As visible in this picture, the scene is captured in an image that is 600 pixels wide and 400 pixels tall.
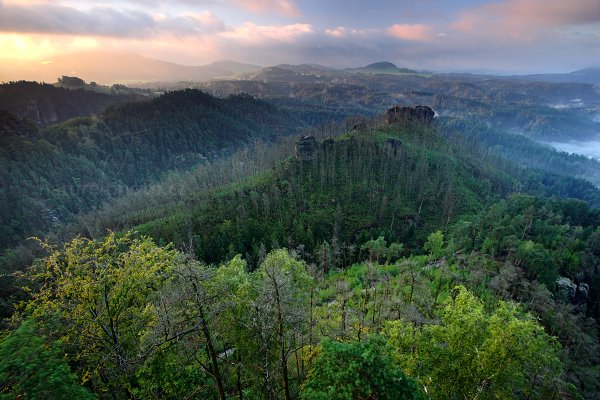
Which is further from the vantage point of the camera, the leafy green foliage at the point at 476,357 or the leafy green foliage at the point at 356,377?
the leafy green foliage at the point at 476,357

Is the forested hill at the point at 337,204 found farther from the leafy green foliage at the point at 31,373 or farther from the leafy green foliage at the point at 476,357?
the leafy green foliage at the point at 31,373

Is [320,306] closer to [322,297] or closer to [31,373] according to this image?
[322,297]

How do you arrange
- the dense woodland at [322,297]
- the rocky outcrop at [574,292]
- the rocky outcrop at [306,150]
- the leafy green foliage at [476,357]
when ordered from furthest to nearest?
1. the rocky outcrop at [306,150]
2. the rocky outcrop at [574,292]
3. the leafy green foliage at [476,357]
4. the dense woodland at [322,297]

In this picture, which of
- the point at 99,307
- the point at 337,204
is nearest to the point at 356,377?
the point at 99,307

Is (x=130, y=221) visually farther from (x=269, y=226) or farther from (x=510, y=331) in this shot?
(x=510, y=331)

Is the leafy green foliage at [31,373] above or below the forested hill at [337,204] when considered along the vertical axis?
above

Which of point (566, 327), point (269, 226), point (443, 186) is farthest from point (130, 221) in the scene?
point (566, 327)

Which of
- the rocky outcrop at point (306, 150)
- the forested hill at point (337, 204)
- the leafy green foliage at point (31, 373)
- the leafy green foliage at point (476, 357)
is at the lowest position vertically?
the forested hill at point (337, 204)

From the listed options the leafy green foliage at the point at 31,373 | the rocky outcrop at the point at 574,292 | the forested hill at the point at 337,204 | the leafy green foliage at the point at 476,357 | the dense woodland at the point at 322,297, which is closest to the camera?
the leafy green foliage at the point at 31,373

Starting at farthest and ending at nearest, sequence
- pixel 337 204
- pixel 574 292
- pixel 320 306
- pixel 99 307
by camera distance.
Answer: pixel 337 204
pixel 574 292
pixel 320 306
pixel 99 307

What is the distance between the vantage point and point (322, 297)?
5766cm

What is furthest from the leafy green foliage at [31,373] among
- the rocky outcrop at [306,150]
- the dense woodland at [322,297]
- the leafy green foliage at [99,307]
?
the rocky outcrop at [306,150]

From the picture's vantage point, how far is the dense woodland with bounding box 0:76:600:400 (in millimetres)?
18500

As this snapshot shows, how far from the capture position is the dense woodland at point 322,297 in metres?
18.5
